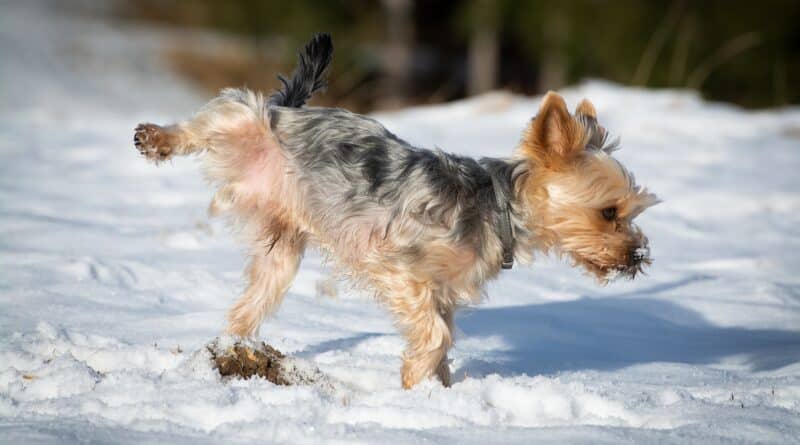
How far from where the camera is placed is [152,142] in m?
4.84

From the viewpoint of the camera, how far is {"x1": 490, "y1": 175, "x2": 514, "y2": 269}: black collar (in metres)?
4.64

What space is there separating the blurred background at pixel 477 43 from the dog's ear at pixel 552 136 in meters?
11.5

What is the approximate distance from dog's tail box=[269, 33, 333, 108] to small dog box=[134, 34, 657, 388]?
0.78 feet

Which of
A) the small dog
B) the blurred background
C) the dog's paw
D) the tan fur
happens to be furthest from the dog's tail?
the blurred background

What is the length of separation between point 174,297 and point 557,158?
259cm

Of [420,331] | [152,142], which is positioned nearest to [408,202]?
[420,331]

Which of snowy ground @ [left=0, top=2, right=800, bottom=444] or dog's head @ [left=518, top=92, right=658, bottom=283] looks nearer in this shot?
snowy ground @ [left=0, top=2, right=800, bottom=444]

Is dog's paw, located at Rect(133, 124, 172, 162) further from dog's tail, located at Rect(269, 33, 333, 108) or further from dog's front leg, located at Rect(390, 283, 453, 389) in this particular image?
dog's front leg, located at Rect(390, 283, 453, 389)

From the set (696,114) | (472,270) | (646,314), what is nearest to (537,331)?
(646,314)

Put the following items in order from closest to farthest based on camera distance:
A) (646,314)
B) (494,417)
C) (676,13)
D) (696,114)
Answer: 1. (494,417)
2. (646,314)
3. (696,114)
4. (676,13)

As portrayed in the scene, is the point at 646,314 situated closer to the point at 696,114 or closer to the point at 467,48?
the point at 696,114

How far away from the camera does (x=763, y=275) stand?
7.60 meters

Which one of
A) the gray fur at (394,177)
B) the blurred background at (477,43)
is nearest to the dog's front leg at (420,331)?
the gray fur at (394,177)

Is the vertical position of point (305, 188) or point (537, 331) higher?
point (305, 188)
